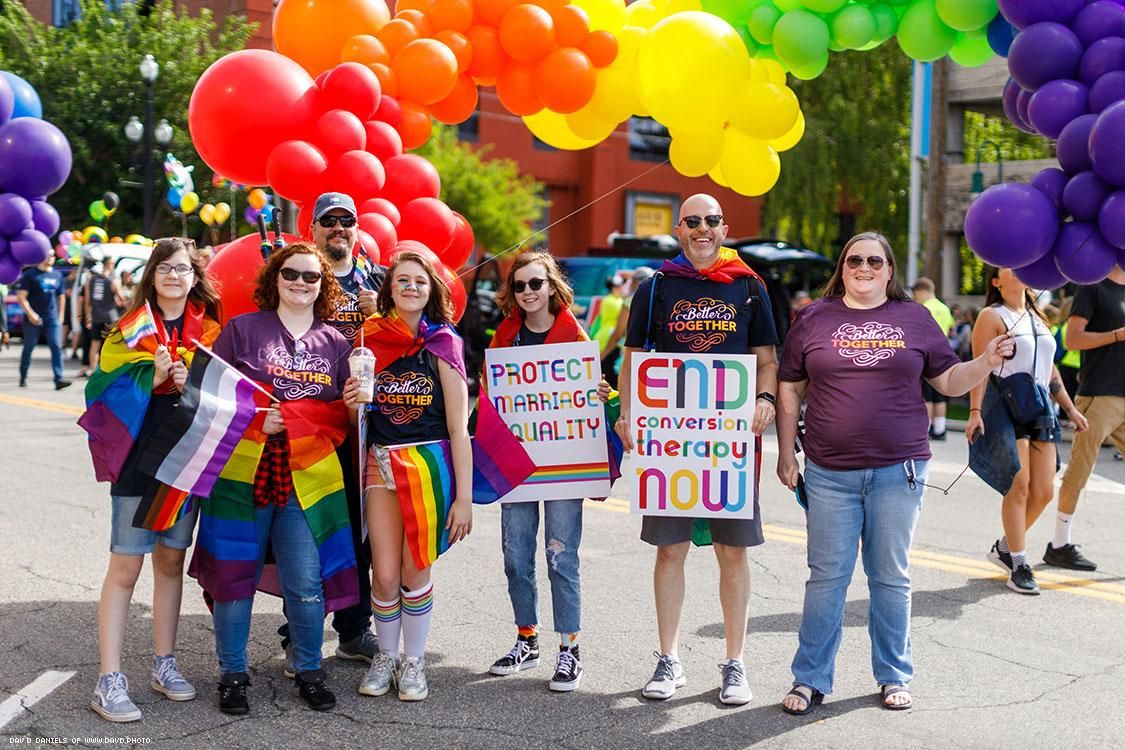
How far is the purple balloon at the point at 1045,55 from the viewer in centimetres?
447

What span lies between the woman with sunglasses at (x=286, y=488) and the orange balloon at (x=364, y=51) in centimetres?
202

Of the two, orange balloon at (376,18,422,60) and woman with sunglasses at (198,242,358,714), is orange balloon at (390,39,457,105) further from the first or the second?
woman with sunglasses at (198,242,358,714)

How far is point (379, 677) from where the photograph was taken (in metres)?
4.87

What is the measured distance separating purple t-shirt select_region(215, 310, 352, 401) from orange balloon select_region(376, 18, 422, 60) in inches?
93.8

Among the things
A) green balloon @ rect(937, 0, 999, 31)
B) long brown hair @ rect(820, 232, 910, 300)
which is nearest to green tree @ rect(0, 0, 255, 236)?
green balloon @ rect(937, 0, 999, 31)

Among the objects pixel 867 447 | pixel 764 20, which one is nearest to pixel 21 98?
pixel 764 20

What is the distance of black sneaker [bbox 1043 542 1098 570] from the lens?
704cm

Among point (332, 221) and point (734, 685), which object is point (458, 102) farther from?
point (734, 685)

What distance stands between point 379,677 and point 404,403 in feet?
3.66

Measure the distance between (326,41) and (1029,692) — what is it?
477cm

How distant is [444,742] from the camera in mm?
4320

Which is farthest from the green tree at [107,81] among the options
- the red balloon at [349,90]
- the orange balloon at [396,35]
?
the red balloon at [349,90]

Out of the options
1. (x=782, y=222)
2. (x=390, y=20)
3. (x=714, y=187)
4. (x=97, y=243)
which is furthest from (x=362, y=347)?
(x=714, y=187)

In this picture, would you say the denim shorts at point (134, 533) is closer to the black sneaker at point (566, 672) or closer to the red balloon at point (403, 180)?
the black sneaker at point (566, 672)
